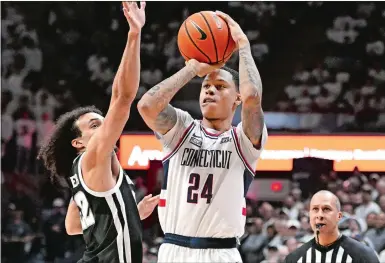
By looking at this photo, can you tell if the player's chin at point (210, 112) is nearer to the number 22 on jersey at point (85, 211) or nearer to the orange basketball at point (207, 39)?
the orange basketball at point (207, 39)

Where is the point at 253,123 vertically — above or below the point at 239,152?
above

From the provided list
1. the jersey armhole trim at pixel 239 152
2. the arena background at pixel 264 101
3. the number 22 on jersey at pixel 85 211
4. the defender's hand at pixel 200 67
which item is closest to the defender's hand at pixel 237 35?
the defender's hand at pixel 200 67

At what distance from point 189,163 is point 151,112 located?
16.1 inches

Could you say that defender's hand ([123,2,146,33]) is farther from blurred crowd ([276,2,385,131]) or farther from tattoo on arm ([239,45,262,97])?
blurred crowd ([276,2,385,131])

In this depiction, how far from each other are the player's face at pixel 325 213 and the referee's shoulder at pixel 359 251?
18 centimetres

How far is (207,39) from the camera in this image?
4559 millimetres

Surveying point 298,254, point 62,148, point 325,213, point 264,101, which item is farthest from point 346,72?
point 62,148

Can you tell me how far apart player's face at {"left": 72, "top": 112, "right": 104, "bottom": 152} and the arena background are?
6475mm

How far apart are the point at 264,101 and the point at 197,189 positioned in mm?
9603

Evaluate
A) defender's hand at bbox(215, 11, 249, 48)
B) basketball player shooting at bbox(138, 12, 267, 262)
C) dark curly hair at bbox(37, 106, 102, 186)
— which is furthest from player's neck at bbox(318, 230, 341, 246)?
dark curly hair at bbox(37, 106, 102, 186)

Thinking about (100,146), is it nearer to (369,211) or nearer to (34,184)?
(369,211)

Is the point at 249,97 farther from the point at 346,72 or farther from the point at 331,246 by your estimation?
the point at 346,72

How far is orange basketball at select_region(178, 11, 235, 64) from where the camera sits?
15.0 ft

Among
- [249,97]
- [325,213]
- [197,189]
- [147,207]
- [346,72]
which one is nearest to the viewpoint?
[249,97]
